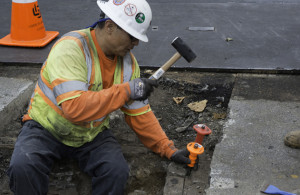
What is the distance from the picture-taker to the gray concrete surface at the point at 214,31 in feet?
15.8

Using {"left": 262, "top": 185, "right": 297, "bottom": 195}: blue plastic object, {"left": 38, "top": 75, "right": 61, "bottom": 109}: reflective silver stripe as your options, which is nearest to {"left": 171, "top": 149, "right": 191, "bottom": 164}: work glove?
{"left": 262, "top": 185, "right": 297, "bottom": 195}: blue plastic object

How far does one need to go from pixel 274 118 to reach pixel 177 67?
1594mm

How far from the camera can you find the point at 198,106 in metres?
4.07

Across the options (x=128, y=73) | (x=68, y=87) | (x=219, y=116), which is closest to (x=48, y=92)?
(x=68, y=87)

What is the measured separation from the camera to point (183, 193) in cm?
276

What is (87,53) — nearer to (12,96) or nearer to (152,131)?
(152,131)

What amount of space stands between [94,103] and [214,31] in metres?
3.67

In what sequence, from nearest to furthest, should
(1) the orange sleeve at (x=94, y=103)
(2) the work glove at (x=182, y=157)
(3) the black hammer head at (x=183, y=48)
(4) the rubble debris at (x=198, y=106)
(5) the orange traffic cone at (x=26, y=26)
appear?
(1) the orange sleeve at (x=94, y=103) → (3) the black hammer head at (x=183, y=48) → (2) the work glove at (x=182, y=157) → (4) the rubble debris at (x=198, y=106) → (5) the orange traffic cone at (x=26, y=26)

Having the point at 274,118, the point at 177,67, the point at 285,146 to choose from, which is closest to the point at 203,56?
the point at 177,67

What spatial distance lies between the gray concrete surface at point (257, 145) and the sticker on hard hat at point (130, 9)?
123 cm

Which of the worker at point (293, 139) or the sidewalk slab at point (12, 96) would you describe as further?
the sidewalk slab at point (12, 96)

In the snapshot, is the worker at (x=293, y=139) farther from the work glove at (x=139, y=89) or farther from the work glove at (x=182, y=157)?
the work glove at (x=139, y=89)

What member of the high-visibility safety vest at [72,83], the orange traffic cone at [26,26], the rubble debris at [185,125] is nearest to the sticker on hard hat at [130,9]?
the high-visibility safety vest at [72,83]

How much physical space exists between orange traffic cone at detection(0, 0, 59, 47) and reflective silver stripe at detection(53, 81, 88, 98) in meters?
2.95
